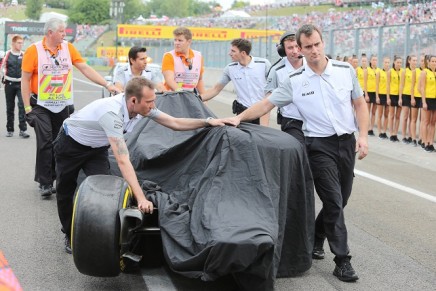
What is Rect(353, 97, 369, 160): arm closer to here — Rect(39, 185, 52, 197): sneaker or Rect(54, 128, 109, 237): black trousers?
Rect(54, 128, 109, 237): black trousers

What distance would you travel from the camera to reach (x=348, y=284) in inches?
247

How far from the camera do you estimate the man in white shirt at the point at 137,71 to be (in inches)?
396

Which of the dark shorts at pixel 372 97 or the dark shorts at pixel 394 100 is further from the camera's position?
the dark shorts at pixel 372 97

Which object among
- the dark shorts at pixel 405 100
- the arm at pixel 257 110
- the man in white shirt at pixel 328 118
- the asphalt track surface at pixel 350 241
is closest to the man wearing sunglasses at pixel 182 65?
the asphalt track surface at pixel 350 241

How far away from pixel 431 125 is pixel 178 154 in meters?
10.2

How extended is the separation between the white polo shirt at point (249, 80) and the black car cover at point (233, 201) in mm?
3380

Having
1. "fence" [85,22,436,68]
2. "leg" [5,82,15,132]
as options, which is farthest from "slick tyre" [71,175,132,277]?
"fence" [85,22,436,68]

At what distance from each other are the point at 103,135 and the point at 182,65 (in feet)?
14.0

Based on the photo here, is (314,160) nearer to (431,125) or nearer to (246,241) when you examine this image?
(246,241)

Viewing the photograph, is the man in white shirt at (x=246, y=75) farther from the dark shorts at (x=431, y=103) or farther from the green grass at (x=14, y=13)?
the green grass at (x=14, y=13)

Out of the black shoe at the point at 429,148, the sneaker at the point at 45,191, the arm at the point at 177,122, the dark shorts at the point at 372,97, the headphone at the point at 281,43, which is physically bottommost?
the black shoe at the point at 429,148

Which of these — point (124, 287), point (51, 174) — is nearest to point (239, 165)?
point (124, 287)

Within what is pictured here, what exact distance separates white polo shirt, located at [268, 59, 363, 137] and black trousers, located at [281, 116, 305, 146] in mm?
167

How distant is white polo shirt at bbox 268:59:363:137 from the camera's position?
6617 mm
